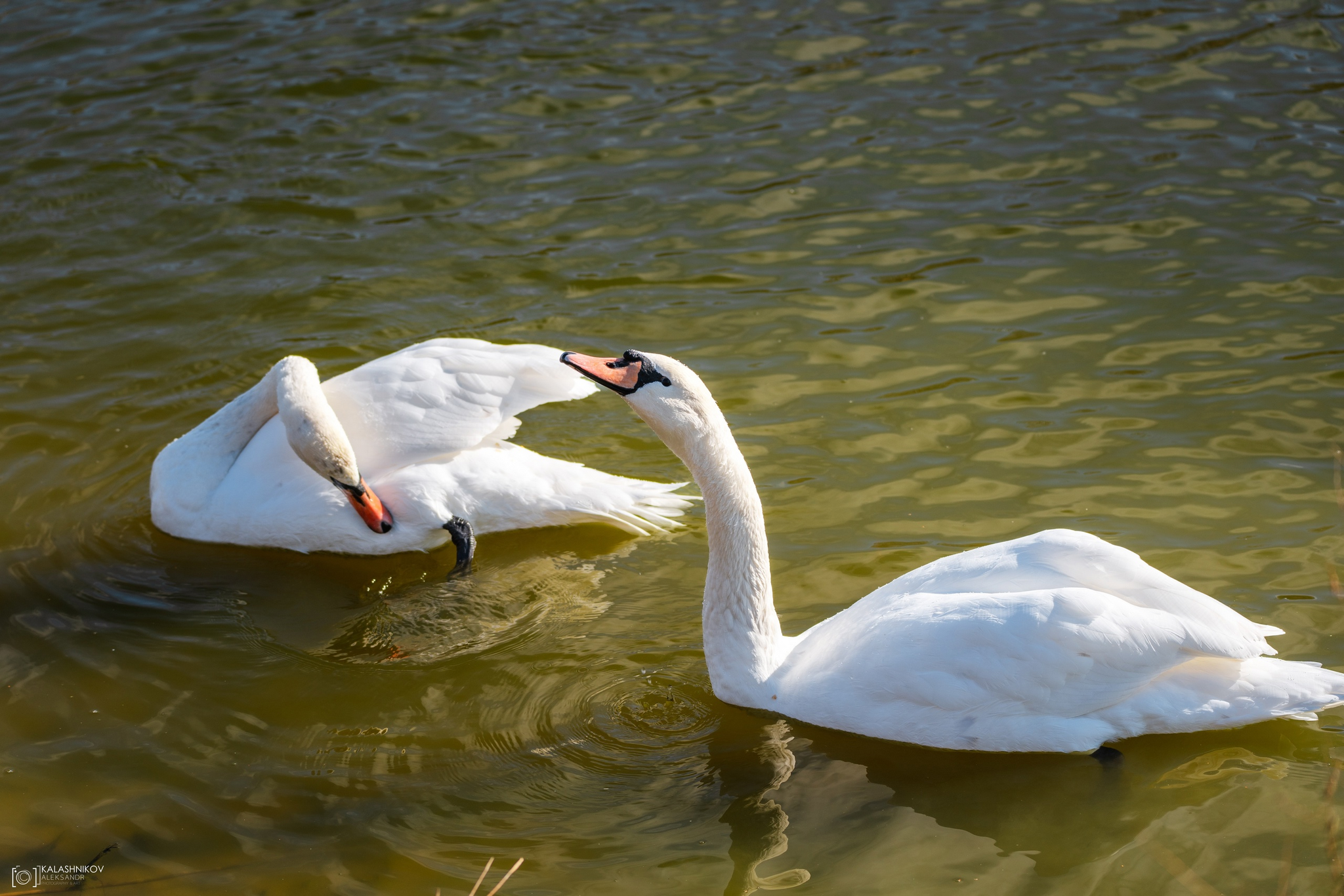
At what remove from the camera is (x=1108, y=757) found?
4266 mm

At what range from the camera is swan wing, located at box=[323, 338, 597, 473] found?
6.07m

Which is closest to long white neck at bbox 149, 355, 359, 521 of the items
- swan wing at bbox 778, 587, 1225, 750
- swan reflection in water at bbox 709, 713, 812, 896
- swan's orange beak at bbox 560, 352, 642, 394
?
swan's orange beak at bbox 560, 352, 642, 394

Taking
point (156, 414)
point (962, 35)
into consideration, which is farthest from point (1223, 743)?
point (962, 35)

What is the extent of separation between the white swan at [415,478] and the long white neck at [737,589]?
1.56 meters

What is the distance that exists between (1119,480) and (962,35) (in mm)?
6567

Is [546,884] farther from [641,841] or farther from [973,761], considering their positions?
[973,761]

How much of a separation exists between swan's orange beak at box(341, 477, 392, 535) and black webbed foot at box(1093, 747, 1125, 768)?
3.39 meters

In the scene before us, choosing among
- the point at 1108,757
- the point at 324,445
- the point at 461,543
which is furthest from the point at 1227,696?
the point at 324,445

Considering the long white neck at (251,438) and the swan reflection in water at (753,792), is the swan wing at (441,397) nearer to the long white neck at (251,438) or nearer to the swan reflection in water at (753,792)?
the long white neck at (251,438)

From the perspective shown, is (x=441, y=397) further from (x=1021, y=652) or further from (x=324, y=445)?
(x=1021, y=652)

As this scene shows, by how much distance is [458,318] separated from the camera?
8055 mm

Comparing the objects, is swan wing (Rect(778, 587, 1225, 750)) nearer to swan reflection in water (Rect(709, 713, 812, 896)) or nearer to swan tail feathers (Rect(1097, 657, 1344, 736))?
swan tail feathers (Rect(1097, 657, 1344, 736))

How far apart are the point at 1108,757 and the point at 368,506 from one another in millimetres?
3480

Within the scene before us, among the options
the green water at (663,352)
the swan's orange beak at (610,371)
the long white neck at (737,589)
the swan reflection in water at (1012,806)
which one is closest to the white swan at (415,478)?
the green water at (663,352)
